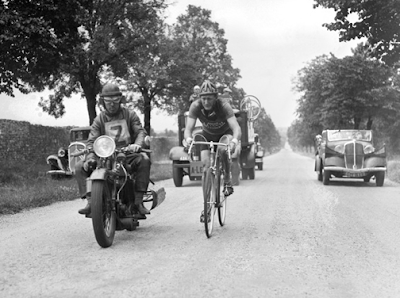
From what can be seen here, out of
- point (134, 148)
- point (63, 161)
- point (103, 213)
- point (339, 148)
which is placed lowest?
point (103, 213)

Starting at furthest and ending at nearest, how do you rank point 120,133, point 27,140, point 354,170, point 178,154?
point 27,140
point 178,154
point 354,170
point 120,133

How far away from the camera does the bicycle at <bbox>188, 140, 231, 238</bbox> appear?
19.2 ft

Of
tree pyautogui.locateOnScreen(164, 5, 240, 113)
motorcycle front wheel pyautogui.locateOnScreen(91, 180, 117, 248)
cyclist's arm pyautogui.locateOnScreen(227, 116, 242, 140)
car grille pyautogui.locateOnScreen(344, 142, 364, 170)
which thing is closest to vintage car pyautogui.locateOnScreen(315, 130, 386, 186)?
car grille pyautogui.locateOnScreen(344, 142, 364, 170)

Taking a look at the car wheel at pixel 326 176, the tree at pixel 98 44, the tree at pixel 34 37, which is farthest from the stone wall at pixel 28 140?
the car wheel at pixel 326 176

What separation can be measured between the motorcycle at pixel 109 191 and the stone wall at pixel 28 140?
15.1 metres

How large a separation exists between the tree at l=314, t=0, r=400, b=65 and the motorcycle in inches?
408

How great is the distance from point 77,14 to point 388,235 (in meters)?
13.3

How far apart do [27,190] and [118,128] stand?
7137 mm

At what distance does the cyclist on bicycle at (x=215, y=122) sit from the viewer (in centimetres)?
646

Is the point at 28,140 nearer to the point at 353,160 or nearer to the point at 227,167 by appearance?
the point at 353,160

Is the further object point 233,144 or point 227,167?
point 227,167

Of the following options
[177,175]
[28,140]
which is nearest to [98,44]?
[28,140]

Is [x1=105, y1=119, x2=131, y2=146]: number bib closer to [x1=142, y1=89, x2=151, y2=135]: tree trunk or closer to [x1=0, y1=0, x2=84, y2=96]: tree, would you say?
[x1=0, y1=0, x2=84, y2=96]: tree

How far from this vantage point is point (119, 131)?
20.2 ft
